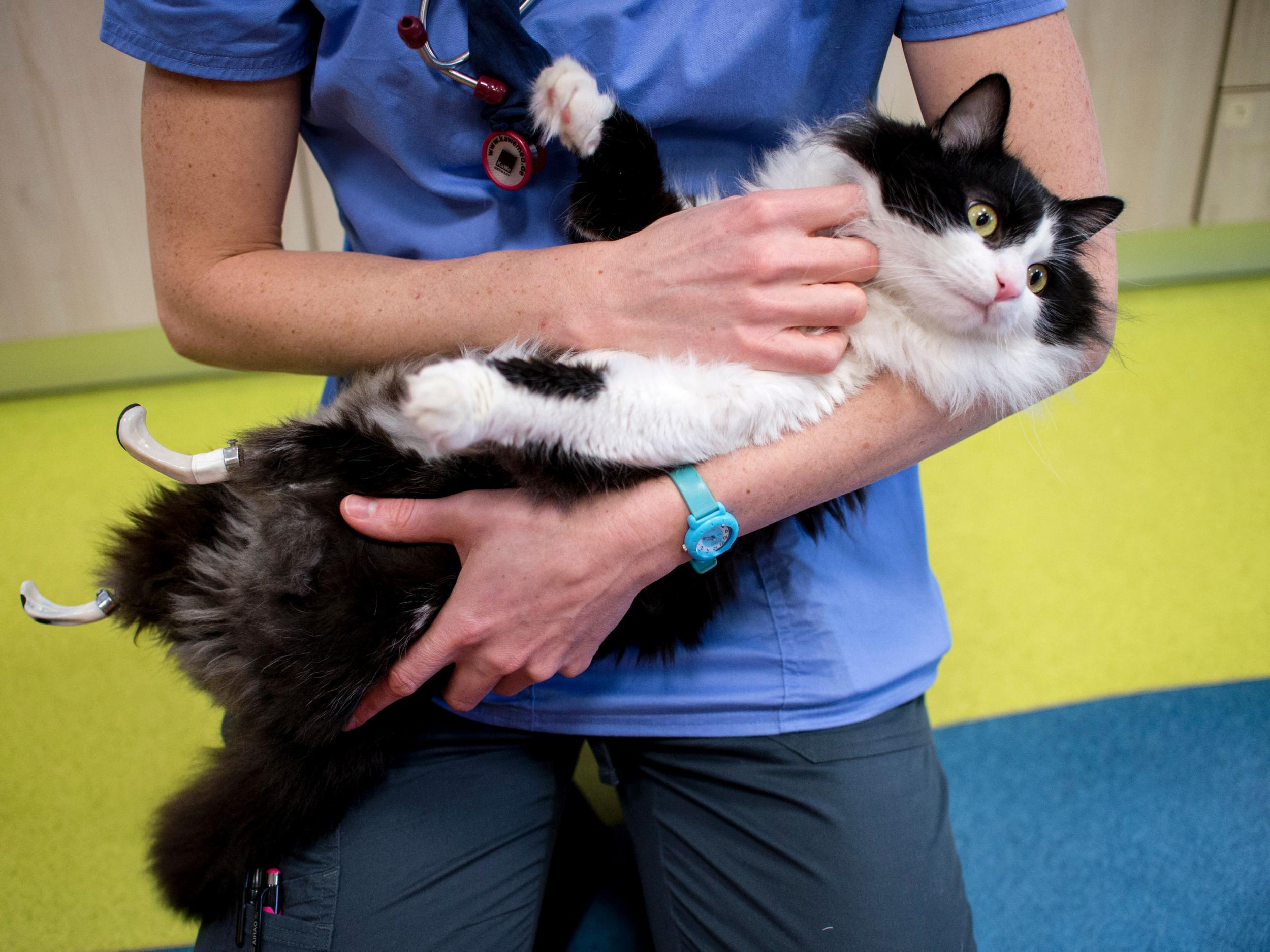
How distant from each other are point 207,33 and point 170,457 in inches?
21.5

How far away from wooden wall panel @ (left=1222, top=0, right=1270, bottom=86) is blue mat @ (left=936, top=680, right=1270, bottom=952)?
4.66 ft

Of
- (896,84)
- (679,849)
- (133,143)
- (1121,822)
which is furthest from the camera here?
(896,84)

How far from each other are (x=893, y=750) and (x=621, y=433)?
0.63 m

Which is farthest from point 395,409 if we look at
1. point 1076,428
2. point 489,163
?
point 1076,428

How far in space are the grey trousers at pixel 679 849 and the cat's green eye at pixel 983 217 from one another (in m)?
0.68

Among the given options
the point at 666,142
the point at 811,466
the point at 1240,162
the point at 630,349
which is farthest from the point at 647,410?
the point at 1240,162

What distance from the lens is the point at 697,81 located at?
101cm

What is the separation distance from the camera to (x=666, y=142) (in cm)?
110

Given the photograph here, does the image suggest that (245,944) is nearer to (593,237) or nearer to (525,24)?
(593,237)

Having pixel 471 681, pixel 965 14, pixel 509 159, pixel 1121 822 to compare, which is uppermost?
pixel 965 14

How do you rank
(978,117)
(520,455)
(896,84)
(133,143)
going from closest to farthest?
(520,455)
(978,117)
(133,143)
(896,84)

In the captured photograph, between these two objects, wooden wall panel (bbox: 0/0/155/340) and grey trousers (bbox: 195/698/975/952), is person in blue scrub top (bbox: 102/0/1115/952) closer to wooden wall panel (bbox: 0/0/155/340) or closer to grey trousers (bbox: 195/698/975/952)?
grey trousers (bbox: 195/698/975/952)

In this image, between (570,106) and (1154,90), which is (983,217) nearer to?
(570,106)

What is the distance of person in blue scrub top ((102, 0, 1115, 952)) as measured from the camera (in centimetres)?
90
